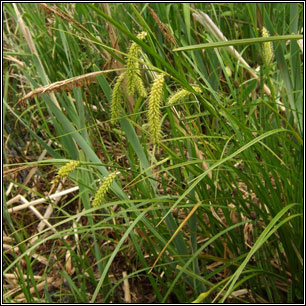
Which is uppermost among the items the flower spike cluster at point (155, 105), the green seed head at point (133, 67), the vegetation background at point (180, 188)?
the green seed head at point (133, 67)

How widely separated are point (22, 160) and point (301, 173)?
143 cm

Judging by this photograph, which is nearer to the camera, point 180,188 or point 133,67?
point 133,67

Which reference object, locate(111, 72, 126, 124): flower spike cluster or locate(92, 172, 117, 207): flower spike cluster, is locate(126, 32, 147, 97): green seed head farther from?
locate(92, 172, 117, 207): flower spike cluster

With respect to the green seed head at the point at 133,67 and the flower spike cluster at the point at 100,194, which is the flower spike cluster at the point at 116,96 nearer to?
the green seed head at the point at 133,67

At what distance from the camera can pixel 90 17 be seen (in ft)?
7.00

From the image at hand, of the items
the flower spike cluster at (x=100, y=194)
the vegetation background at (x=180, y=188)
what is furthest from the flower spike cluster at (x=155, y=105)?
the flower spike cluster at (x=100, y=194)

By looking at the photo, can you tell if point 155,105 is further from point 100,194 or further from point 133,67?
point 100,194

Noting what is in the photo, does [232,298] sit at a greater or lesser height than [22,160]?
lesser

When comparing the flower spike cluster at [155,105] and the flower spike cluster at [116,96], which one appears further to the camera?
the flower spike cluster at [116,96]

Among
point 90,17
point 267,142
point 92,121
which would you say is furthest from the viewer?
point 90,17

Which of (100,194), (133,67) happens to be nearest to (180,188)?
(100,194)

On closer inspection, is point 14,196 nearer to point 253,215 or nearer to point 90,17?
point 90,17

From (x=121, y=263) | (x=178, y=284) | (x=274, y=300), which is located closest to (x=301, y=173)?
(x=274, y=300)

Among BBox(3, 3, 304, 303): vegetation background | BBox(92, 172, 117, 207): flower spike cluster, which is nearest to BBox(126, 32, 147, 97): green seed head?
BBox(3, 3, 304, 303): vegetation background
